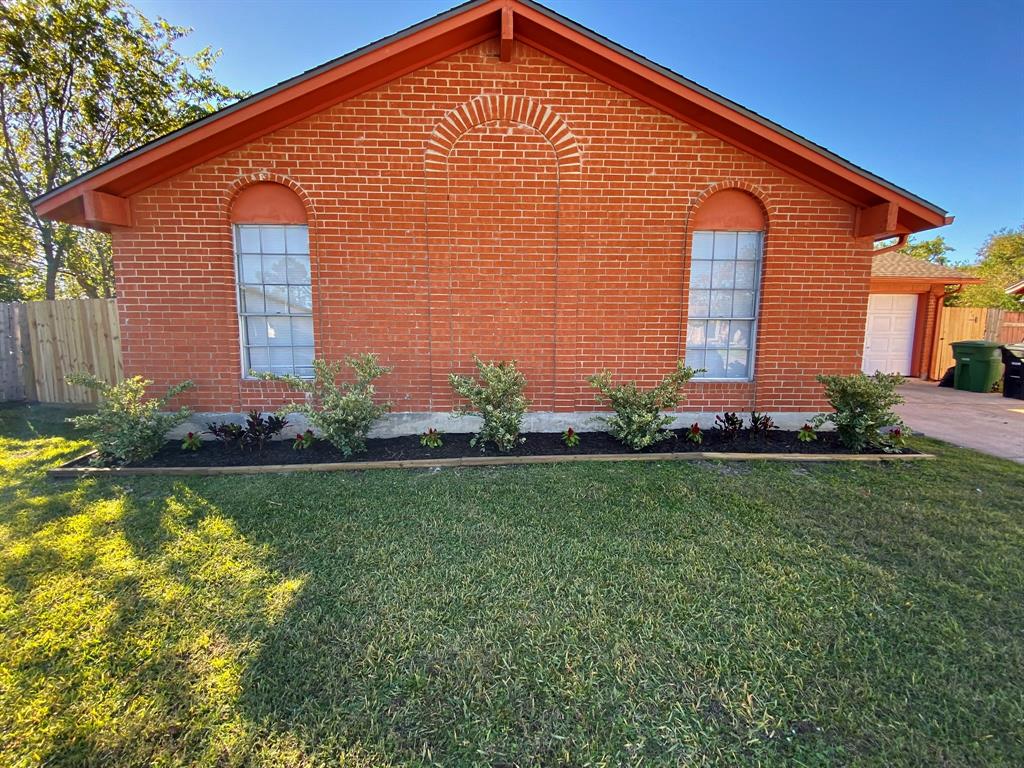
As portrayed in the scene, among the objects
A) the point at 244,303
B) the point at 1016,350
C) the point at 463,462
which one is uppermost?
the point at 244,303

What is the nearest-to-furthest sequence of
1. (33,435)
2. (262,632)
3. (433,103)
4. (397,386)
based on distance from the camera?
(262,632), (433,103), (397,386), (33,435)

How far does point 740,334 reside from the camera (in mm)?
6586

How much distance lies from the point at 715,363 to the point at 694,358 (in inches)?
13.1

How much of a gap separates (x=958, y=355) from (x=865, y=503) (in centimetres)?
1072

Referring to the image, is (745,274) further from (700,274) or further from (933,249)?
(933,249)

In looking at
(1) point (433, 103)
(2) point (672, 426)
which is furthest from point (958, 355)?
(1) point (433, 103)

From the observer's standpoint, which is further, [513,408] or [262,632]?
[513,408]

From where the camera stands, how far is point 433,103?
5781 millimetres

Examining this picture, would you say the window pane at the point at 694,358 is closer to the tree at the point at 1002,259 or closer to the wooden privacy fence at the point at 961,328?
the wooden privacy fence at the point at 961,328

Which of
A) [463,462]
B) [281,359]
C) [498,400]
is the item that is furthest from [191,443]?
[498,400]

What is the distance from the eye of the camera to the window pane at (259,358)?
6293mm

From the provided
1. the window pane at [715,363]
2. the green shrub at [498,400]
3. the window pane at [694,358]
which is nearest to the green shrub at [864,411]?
the window pane at [715,363]

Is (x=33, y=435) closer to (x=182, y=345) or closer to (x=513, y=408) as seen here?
(x=182, y=345)

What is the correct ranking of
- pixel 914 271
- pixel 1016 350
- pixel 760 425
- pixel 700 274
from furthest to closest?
pixel 914 271, pixel 1016 350, pixel 700 274, pixel 760 425
